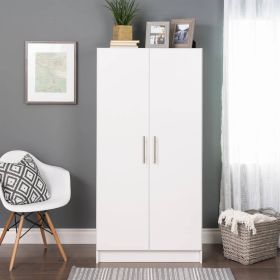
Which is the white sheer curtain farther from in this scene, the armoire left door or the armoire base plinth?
the armoire left door

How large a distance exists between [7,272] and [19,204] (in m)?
0.52

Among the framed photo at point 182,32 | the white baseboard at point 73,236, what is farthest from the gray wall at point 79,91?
the framed photo at point 182,32

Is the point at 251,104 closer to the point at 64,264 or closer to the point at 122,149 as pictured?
the point at 122,149

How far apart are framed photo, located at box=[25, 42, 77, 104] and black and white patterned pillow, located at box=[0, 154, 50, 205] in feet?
2.20

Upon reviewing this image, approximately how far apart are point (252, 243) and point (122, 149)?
125cm

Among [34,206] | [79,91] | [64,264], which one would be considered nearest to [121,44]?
[79,91]

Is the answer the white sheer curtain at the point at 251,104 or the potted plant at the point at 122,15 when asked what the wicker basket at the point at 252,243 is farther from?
the potted plant at the point at 122,15

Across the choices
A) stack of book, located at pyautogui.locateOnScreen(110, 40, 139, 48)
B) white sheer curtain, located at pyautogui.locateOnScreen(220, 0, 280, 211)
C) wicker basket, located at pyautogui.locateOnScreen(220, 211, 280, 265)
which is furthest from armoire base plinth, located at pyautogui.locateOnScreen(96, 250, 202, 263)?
stack of book, located at pyautogui.locateOnScreen(110, 40, 139, 48)

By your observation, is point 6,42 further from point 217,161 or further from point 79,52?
point 217,161

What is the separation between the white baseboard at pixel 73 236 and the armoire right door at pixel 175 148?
58 cm

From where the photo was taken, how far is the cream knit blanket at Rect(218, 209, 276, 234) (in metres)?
→ 3.62

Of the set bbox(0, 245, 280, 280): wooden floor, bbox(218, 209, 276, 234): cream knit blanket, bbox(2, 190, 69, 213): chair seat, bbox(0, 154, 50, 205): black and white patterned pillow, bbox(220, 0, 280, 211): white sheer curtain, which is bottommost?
bbox(0, 245, 280, 280): wooden floor

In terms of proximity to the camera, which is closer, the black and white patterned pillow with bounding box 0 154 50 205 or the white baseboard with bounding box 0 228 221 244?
the black and white patterned pillow with bounding box 0 154 50 205

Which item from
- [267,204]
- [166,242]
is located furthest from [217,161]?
[166,242]
